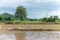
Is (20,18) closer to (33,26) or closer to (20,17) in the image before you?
(20,17)

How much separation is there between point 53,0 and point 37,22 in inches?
41.2

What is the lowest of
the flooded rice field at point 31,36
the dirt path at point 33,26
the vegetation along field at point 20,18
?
the flooded rice field at point 31,36

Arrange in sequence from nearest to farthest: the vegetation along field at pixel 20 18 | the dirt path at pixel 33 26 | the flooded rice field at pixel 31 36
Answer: the flooded rice field at pixel 31 36
the dirt path at pixel 33 26
the vegetation along field at pixel 20 18

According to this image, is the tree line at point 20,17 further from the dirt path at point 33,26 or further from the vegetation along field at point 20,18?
the dirt path at point 33,26

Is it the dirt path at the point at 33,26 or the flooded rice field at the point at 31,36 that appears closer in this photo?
the flooded rice field at the point at 31,36

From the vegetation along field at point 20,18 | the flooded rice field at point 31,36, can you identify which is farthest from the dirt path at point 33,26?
the flooded rice field at point 31,36

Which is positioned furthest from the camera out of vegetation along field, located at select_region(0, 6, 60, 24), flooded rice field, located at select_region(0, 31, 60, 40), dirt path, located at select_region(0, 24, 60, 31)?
vegetation along field, located at select_region(0, 6, 60, 24)

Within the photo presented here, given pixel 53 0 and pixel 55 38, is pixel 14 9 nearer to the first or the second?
pixel 53 0

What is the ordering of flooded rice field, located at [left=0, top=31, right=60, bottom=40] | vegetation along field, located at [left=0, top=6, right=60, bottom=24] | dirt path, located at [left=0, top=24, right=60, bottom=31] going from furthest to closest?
vegetation along field, located at [left=0, top=6, right=60, bottom=24], dirt path, located at [left=0, top=24, right=60, bottom=31], flooded rice field, located at [left=0, top=31, right=60, bottom=40]

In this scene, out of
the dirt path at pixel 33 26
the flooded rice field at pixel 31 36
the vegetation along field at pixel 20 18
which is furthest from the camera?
the vegetation along field at pixel 20 18

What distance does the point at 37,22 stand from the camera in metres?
9.17

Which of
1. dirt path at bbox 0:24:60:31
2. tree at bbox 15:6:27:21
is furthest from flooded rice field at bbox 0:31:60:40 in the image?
tree at bbox 15:6:27:21

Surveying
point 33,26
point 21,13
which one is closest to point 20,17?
point 21,13

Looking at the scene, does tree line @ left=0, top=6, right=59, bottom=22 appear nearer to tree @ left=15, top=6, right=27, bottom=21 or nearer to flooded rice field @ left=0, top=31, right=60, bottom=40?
tree @ left=15, top=6, right=27, bottom=21
